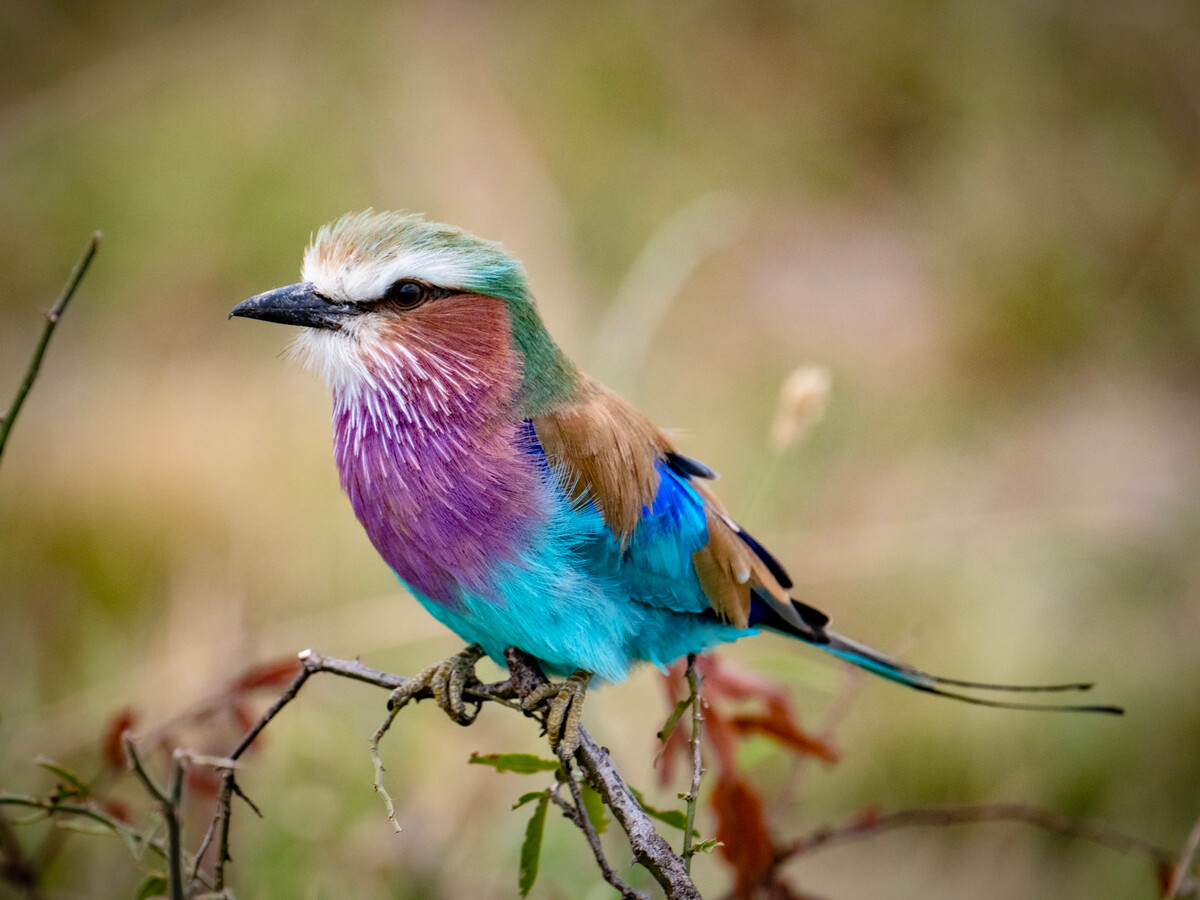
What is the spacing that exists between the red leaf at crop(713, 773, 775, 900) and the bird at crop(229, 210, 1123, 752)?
338 mm

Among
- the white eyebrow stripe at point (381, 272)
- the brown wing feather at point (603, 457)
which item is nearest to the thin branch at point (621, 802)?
the brown wing feather at point (603, 457)

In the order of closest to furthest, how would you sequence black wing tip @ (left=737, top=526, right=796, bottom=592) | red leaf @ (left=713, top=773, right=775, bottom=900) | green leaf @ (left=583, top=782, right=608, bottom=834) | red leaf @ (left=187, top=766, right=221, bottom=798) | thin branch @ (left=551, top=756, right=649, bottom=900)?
thin branch @ (left=551, top=756, right=649, bottom=900)
green leaf @ (left=583, top=782, right=608, bottom=834)
red leaf @ (left=713, top=773, right=775, bottom=900)
red leaf @ (left=187, top=766, right=221, bottom=798)
black wing tip @ (left=737, top=526, right=796, bottom=592)

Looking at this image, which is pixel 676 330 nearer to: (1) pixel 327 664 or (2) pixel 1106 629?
(2) pixel 1106 629

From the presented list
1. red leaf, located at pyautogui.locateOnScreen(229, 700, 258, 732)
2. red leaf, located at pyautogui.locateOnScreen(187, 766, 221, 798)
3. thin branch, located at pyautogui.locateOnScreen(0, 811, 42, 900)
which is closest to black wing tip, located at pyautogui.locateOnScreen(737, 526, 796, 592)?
red leaf, located at pyautogui.locateOnScreen(229, 700, 258, 732)

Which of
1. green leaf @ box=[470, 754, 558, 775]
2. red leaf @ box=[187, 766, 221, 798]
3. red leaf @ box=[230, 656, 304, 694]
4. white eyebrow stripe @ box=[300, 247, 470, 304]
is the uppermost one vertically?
white eyebrow stripe @ box=[300, 247, 470, 304]

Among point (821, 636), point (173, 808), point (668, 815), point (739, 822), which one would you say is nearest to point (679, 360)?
point (821, 636)

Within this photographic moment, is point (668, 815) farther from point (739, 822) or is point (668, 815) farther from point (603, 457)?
point (603, 457)

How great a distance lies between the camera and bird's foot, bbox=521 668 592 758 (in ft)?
7.09

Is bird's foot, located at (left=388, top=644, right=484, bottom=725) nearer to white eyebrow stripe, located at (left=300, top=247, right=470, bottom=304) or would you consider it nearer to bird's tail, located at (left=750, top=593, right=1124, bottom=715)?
bird's tail, located at (left=750, top=593, right=1124, bottom=715)

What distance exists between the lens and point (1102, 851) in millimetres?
3971

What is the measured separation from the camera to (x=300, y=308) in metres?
2.36

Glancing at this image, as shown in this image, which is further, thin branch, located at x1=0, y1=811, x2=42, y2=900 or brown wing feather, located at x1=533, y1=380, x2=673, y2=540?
brown wing feather, located at x1=533, y1=380, x2=673, y2=540

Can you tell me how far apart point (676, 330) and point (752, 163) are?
61.5 inches

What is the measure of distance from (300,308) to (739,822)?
4.75ft
